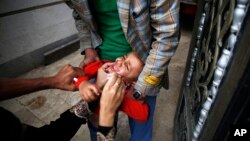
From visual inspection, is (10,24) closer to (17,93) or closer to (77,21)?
(77,21)

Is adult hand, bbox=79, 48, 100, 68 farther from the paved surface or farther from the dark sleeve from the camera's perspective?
the paved surface

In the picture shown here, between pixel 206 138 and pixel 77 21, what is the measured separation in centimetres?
120

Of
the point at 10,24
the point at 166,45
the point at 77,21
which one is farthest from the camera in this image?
the point at 10,24

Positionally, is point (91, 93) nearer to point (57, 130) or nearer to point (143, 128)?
point (57, 130)

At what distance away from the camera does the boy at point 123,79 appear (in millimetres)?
1264

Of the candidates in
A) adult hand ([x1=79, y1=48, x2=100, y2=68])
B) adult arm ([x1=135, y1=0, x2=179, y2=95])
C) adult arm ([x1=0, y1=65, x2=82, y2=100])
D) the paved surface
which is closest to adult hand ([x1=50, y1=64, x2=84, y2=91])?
adult arm ([x1=0, y1=65, x2=82, y2=100])

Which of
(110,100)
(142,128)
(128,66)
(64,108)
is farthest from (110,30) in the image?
(64,108)

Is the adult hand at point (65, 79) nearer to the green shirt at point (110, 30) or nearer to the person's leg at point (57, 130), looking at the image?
the person's leg at point (57, 130)

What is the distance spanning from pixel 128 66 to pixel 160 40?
1.02 ft

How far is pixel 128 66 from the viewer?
1.46 meters

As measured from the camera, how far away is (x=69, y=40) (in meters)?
3.76

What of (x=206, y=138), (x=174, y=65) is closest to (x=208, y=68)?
(x=206, y=138)

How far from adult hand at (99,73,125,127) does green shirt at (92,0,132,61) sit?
382 millimetres

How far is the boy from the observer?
1.26 meters
